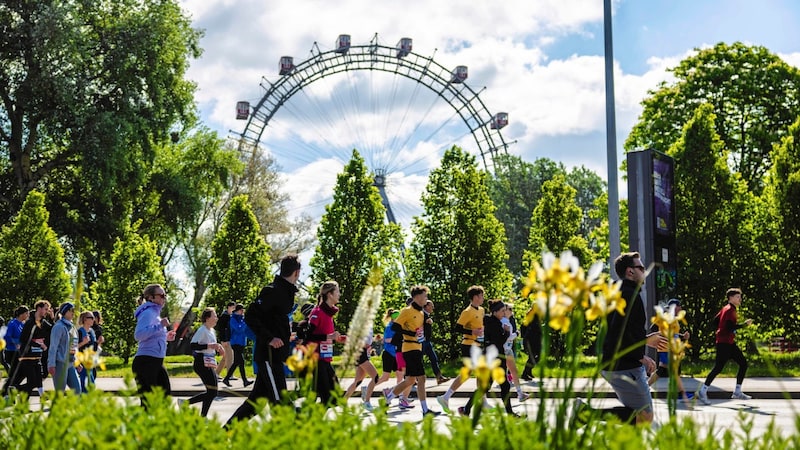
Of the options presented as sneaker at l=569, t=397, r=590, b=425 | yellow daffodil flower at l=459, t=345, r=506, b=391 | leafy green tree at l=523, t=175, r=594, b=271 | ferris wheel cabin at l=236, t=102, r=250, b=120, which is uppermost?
ferris wheel cabin at l=236, t=102, r=250, b=120

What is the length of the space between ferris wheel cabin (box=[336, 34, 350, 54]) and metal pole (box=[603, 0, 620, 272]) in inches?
1287

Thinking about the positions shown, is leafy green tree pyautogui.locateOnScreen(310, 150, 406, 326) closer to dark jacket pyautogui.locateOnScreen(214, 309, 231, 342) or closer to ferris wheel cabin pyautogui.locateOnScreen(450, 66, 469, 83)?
dark jacket pyautogui.locateOnScreen(214, 309, 231, 342)

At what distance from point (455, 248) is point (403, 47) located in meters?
27.4

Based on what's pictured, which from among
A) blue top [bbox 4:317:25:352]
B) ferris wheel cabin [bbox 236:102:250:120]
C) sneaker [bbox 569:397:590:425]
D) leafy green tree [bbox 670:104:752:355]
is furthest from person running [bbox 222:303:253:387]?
ferris wheel cabin [bbox 236:102:250:120]

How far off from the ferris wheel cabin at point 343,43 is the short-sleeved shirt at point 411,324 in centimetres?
4069

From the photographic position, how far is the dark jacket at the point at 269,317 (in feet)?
28.0

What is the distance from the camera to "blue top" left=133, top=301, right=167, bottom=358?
9.61m

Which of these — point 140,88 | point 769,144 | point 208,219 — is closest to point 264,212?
point 208,219

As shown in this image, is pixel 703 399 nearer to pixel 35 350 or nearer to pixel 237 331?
pixel 237 331

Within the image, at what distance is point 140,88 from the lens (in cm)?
3422

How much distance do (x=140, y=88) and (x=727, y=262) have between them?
21707mm

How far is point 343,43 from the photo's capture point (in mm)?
51750

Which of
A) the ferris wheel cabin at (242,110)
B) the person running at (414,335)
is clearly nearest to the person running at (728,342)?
the person running at (414,335)

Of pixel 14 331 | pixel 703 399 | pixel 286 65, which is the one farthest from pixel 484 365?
pixel 286 65
